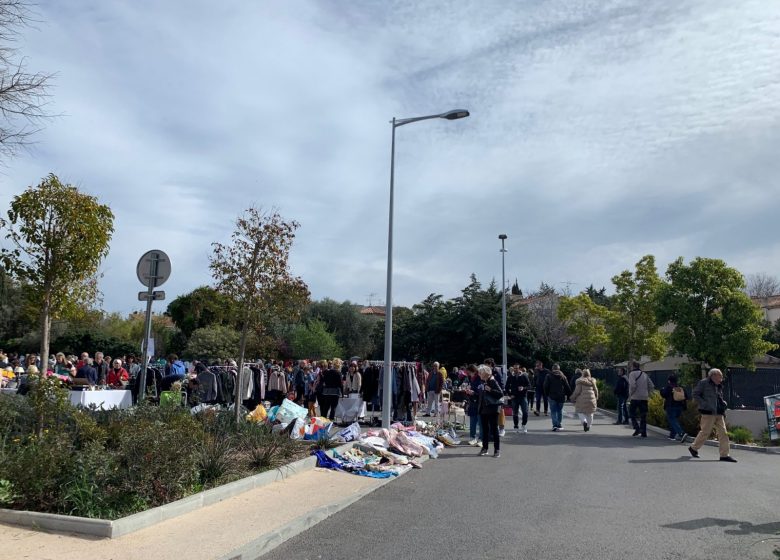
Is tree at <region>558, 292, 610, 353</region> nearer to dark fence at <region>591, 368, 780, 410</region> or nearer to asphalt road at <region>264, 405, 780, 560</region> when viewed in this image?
dark fence at <region>591, 368, 780, 410</region>

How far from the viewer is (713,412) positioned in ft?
40.0

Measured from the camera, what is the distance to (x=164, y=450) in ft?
22.5

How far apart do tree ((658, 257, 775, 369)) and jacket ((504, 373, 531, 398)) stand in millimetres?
4606

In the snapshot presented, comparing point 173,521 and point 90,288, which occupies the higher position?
point 90,288

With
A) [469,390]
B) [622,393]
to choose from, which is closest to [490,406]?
[469,390]

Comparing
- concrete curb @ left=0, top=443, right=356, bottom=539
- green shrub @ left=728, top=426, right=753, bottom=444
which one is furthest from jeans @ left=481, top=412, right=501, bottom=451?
green shrub @ left=728, top=426, right=753, bottom=444

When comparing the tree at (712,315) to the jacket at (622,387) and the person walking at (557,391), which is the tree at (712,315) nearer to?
the jacket at (622,387)

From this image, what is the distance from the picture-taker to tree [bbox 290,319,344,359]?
46969mm

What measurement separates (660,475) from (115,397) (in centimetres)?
1114

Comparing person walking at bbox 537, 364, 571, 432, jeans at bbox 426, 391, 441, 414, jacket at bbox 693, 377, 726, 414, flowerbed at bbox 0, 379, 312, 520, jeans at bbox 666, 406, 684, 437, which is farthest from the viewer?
jeans at bbox 426, 391, 441, 414

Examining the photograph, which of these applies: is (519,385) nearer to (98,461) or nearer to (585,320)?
(98,461)

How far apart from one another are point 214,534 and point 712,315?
15.1 meters

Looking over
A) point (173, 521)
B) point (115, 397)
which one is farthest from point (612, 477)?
point (115, 397)

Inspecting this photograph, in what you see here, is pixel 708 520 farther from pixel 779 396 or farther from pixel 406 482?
pixel 779 396
